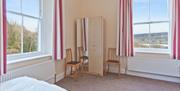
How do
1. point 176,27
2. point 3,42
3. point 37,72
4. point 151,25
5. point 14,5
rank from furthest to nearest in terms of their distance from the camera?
point 151,25
point 176,27
point 37,72
point 14,5
point 3,42

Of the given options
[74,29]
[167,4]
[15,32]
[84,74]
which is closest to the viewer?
[15,32]

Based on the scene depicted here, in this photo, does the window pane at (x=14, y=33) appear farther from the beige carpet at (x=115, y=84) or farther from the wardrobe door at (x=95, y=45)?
the wardrobe door at (x=95, y=45)

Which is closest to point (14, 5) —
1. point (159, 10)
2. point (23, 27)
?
point (23, 27)

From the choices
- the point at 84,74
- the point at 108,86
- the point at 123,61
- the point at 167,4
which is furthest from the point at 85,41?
the point at 167,4

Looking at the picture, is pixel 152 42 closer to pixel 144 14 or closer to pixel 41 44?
pixel 144 14

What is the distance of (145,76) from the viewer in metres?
3.80

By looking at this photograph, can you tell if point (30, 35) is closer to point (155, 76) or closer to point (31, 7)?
point (31, 7)

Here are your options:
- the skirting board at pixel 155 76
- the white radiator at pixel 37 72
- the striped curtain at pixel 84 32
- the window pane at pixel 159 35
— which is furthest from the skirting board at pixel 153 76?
the white radiator at pixel 37 72

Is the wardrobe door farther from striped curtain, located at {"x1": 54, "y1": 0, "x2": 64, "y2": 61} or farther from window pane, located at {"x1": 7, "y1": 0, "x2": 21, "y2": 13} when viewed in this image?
window pane, located at {"x1": 7, "y1": 0, "x2": 21, "y2": 13}

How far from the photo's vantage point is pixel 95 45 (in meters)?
4.11

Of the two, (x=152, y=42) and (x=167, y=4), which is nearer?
(x=167, y=4)

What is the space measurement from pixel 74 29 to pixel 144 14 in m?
1.96

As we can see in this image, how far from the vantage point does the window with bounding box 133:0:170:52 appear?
12.0 feet

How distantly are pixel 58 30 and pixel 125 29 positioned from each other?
1.71 meters
